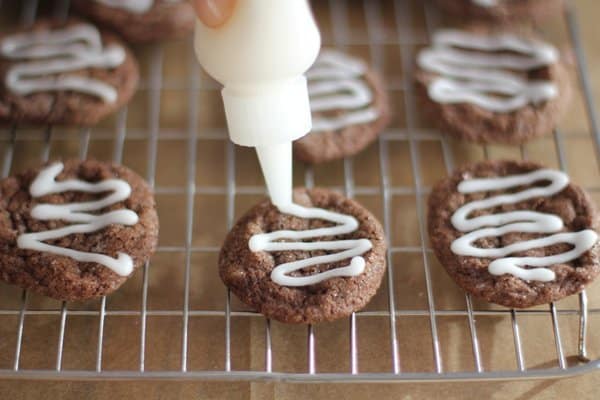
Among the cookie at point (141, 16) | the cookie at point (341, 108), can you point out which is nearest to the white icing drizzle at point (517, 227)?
the cookie at point (341, 108)

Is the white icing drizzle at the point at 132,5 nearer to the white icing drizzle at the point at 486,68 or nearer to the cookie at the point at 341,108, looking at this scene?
the cookie at the point at 341,108

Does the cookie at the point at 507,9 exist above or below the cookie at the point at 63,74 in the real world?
above

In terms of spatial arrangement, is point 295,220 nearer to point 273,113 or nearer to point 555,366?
point 273,113

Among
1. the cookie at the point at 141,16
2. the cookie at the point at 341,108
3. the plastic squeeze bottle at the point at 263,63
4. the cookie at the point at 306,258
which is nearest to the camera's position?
the plastic squeeze bottle at the point at 263,63

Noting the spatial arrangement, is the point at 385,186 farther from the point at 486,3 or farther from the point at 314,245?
the point at 486,3

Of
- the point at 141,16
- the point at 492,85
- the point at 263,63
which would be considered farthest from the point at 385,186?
the point at 141,16
